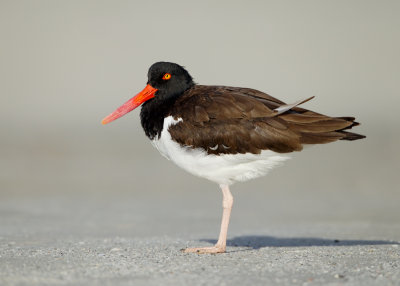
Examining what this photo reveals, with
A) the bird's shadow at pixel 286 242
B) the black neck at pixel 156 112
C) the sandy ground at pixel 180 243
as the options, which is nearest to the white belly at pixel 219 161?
the black neck at pixel 156 112

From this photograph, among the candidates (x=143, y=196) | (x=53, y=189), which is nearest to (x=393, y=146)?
(x=143, y=196)

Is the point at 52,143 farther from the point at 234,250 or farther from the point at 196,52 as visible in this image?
the point at 196,52

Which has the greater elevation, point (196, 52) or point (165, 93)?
point (196, 52)

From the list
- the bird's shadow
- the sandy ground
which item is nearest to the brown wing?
the sandy ground

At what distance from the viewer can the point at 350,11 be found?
177ft

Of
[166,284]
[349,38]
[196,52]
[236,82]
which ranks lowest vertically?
[166,284]

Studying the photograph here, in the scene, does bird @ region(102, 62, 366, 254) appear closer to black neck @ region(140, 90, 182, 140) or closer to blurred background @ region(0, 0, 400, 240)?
black neck @ region(140, 90, 182, 140)

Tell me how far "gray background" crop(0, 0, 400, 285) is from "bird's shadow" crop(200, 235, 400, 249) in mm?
45

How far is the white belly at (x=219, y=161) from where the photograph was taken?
764cm

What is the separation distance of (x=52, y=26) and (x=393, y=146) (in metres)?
36.9

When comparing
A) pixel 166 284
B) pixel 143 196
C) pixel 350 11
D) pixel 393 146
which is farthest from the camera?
pixel 350 11

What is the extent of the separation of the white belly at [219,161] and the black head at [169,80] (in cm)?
77

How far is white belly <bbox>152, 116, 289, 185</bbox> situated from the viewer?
25.1ft

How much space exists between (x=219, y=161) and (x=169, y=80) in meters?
1.58
